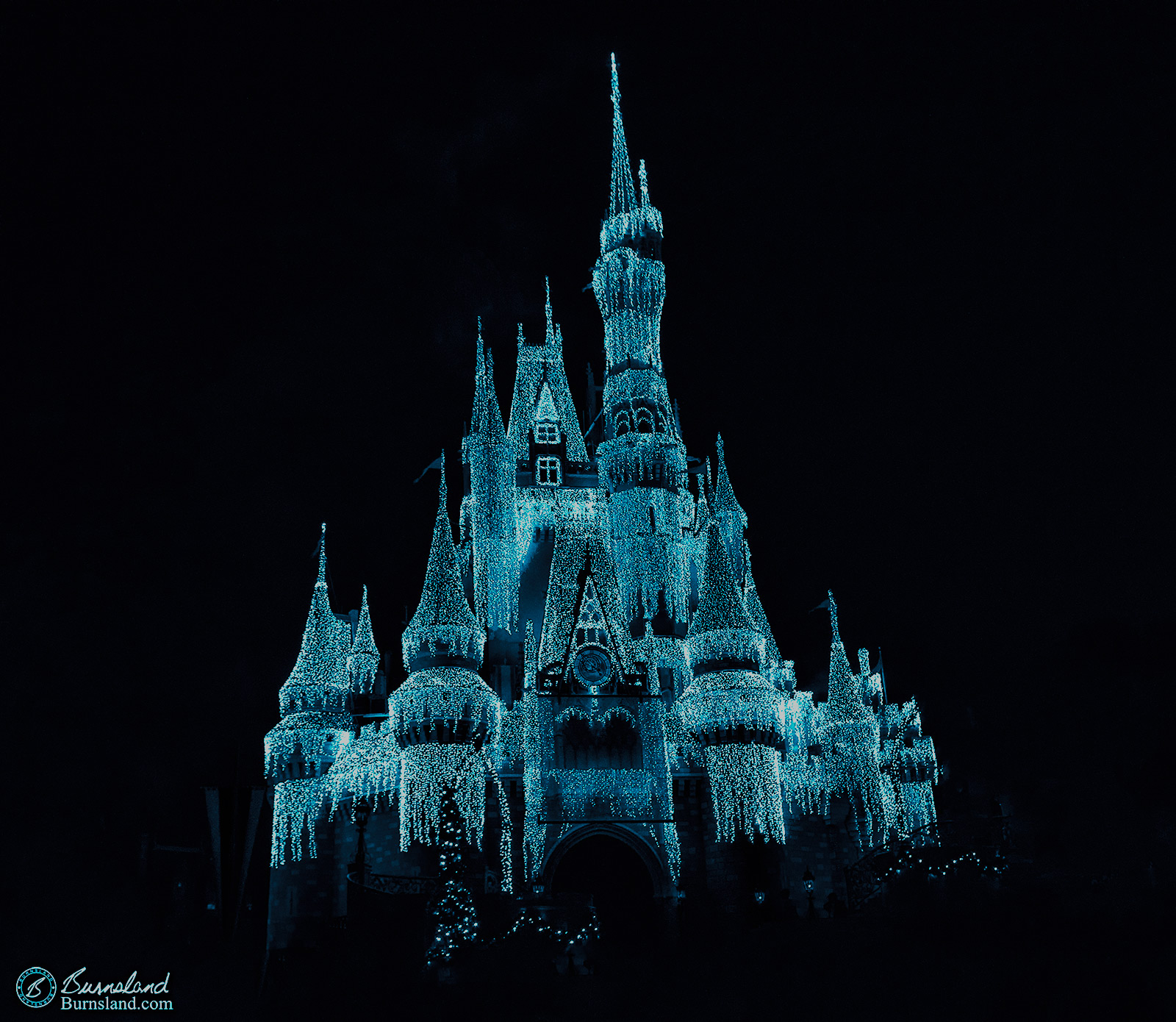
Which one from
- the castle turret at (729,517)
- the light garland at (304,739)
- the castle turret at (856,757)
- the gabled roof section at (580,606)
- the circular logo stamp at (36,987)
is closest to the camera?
the circular logo stamp at (36,987)

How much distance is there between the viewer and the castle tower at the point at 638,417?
42125 millimetres

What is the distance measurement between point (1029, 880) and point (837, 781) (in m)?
10.3

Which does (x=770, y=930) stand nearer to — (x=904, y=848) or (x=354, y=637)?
(x=904, y=848)

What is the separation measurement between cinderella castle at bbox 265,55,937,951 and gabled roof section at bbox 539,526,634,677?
79mm

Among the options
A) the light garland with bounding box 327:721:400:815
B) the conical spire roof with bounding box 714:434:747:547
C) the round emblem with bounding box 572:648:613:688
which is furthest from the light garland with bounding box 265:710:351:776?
the conical spire roof with bounding box 714:434:747:547

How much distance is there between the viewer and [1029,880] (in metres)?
27.9

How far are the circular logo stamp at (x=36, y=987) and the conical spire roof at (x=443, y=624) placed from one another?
15.9 m

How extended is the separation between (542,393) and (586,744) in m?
19.3

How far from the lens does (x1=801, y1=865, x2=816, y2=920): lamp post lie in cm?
3272

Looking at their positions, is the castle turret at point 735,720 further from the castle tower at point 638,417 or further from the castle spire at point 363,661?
the castle spire at point 363,661

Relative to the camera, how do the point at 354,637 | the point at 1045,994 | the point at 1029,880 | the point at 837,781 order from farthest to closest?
the point at 354,637 < the point at 837,781 < the point at 1029,880 < the point at 1045,994

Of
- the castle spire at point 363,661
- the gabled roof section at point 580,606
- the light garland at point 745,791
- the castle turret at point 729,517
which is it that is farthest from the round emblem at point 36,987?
the castle turret at point 729,517

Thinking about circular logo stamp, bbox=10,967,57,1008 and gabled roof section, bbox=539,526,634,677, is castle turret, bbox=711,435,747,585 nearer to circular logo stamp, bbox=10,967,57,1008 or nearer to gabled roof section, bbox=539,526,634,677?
gabled roof section, bbox=539,526,634,677

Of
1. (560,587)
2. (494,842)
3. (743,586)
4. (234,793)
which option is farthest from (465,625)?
(743,586)
